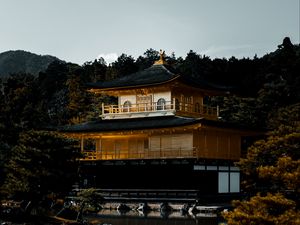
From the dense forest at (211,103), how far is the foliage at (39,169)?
0.16 feet

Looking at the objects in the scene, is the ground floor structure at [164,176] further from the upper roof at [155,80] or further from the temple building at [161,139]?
the upper roof at [155,80]

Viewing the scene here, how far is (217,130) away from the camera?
155 ft

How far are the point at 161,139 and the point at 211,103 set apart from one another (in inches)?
1001

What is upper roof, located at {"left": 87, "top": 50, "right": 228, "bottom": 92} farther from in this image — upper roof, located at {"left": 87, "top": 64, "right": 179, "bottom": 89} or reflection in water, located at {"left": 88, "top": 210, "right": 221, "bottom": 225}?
reflection in water, located at {"left": 88, "top": 210, "right": 221, "bottom": 225}

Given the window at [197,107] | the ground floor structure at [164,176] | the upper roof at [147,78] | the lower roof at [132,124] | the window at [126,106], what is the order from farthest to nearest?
the window at [197,107]
the window at [126,106]
the upper roof at [147,78]
the lower roof at [132,124]
the ground floor structure at [164,176]

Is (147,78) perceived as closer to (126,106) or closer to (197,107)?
(126,106)

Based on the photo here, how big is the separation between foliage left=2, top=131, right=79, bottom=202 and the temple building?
15.2 metres

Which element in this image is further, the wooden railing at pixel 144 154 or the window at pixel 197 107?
the window at pixel 197 107

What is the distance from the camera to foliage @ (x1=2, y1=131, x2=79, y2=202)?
29859 millimetres

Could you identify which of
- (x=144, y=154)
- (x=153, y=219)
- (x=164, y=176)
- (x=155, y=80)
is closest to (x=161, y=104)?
(x=155, y=80)

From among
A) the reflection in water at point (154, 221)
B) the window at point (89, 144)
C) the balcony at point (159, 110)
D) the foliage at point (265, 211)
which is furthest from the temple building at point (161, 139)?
the foliage at point (265, 211)

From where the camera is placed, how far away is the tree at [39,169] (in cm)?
2988

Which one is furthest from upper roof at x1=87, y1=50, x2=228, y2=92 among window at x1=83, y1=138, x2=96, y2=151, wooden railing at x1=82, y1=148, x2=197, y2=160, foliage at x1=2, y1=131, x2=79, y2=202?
foliage at x1=2, y1=131, x2=79, y2=202

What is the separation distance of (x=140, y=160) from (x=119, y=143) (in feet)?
19.7
